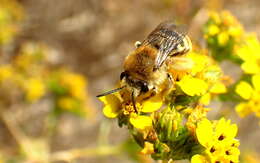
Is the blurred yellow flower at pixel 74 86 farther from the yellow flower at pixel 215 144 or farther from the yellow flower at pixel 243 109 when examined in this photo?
the yellow flower at pixel 215 144

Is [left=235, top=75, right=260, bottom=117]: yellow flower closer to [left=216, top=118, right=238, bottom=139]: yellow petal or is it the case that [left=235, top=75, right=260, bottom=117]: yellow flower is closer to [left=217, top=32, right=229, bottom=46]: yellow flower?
[left=217, top=32, right=229, bottom=46]: yellow flower

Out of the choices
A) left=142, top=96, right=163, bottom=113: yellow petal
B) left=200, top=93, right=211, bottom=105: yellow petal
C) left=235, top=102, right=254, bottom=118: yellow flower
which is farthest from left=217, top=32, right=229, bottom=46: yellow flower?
left=142, top=96, right=163, bottom=113: yellow petal

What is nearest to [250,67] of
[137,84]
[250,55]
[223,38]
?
Result: [250,55]

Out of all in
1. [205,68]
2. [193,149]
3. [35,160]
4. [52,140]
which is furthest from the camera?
[52,140]

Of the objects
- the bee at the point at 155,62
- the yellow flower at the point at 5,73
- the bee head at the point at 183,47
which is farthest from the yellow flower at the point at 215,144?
the yellow flower at the point at 5,73

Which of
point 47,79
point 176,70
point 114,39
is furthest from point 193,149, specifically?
point 114,39

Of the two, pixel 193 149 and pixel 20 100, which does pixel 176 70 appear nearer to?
pixel 193 149
